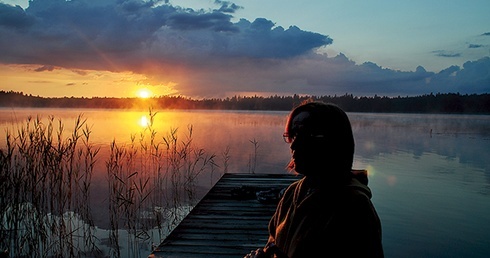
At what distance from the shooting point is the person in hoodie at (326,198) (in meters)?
1.55

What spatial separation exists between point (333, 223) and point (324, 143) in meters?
0.37

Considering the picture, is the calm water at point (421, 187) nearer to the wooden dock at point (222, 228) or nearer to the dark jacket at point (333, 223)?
the wooden dock at point (222, 228)

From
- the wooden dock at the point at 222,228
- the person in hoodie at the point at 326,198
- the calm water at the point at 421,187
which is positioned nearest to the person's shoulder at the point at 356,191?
the person in hoodie at the point at 326,198

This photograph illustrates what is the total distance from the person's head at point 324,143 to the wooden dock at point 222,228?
9.98 feet

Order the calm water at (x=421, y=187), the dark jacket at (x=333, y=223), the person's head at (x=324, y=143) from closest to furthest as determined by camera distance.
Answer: the dark jacket at (x=333, y=223) < the person's head at (x=324, y=143) < the calm water at (x=421, y=187)

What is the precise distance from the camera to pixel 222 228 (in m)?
5.46

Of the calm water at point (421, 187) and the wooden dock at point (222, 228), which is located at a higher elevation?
the wooden dock at point (222, 228)

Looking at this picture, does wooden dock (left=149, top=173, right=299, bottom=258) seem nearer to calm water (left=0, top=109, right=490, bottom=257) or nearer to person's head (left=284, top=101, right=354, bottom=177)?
calm water (left=0, top=109, right=490, bottom=257)

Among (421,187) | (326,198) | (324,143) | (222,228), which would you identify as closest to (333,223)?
(326,198)

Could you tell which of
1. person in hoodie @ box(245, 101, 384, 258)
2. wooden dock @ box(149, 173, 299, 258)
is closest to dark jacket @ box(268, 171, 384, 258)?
person in hoodie @ box(245, 101, 384, 258)

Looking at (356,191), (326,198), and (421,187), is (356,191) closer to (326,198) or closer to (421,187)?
(326,198)

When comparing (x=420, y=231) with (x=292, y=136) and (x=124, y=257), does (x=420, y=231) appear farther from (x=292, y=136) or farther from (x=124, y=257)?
(x=292, y=136)

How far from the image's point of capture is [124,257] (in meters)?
6.43

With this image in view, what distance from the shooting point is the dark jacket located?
1.55 metres
